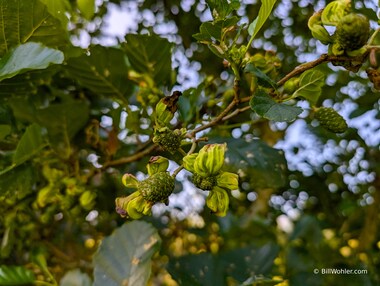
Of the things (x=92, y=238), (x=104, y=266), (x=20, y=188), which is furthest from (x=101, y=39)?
(x=104, y=266)

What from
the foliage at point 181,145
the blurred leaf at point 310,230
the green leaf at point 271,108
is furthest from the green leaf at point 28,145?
the blurred leaf at point 310,230

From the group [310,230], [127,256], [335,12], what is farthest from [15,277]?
[310,230]

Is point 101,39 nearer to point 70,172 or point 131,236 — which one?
point 70,172

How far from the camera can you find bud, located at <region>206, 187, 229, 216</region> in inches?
21.6

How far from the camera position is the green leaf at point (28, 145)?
0.73 metres

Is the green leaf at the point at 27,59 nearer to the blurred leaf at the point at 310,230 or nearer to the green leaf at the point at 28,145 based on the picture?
the green leaf at the point at 28,145

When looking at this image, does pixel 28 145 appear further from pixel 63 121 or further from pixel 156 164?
pixel 156 164

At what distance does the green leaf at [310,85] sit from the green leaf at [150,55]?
1.02 feet

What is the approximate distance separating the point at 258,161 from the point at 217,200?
0.97ft

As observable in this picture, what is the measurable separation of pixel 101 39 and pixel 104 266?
1135 mm

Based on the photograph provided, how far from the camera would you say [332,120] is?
60 centimetres

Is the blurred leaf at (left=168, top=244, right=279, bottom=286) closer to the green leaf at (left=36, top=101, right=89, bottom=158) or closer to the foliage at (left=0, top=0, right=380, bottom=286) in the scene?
the foliage at (left=0, top=0, right=380, bottom=286)

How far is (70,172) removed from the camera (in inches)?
36.7

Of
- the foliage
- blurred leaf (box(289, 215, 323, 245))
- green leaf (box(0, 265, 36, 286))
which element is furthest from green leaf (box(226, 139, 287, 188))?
blurred leaf (box(289, 215, 323, 245))
